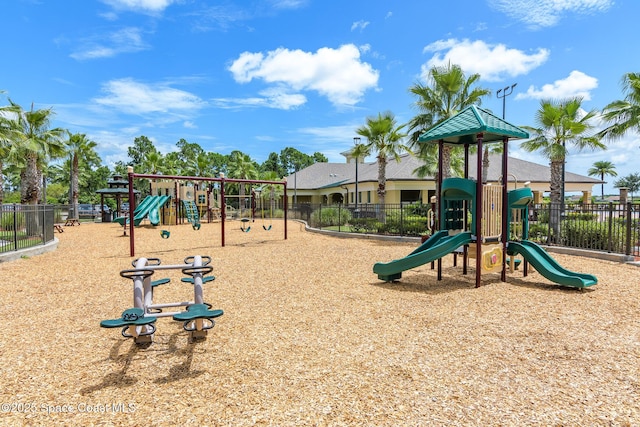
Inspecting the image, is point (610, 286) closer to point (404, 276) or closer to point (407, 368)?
point (404, 276)

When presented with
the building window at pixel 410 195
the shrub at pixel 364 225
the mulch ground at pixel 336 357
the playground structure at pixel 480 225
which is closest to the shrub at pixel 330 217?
the shrub at pixel 364 225

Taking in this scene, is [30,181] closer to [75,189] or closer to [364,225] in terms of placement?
[75,189]

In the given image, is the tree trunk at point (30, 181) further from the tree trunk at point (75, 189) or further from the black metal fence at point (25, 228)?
the black metal fence at point (25, 228)

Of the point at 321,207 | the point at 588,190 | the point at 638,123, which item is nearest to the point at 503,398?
the point at 638,123

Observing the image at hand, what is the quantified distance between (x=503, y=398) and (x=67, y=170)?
64593mm

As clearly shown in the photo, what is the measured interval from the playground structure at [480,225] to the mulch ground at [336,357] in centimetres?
39

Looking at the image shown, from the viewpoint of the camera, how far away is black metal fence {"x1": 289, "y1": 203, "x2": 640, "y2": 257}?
10.1 meters

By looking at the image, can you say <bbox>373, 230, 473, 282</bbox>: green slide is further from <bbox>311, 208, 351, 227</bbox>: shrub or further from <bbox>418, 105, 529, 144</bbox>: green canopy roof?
<bbox>311, 208, 351, 227</bbox>: shrub

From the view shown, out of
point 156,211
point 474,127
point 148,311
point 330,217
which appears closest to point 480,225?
point 474,127

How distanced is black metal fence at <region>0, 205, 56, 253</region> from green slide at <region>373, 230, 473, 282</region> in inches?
406

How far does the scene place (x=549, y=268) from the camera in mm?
7043


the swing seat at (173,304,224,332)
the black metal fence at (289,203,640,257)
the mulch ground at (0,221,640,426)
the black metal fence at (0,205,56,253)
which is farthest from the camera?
the black metal fence at (0,205,56,253)

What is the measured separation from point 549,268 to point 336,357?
5.17m

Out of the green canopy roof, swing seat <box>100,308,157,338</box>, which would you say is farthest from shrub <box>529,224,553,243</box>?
swing seat <box>100,308,157,338</box>
